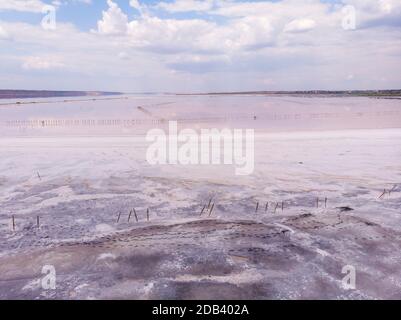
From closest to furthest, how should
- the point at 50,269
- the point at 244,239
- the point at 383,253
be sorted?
1. the point at 50,269
2. the point at 383,253
3. the point at 244,239

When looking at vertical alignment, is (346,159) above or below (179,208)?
above

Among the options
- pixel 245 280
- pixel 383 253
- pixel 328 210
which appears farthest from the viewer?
pixel 328 210
